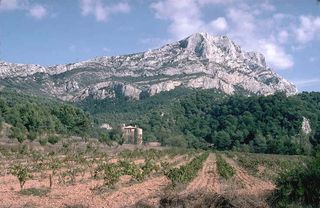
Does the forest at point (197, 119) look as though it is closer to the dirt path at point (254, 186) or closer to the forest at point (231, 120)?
the forest at point (231, 120)

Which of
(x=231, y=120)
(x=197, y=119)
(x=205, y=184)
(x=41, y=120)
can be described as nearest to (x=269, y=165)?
(x=205, y=184)

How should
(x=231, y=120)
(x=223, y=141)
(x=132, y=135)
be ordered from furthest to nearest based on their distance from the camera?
(x=231, y=120) < (x=132, y=135) < (x=223, y=141)

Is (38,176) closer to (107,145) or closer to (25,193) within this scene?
(25,193)

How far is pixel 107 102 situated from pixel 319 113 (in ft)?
323

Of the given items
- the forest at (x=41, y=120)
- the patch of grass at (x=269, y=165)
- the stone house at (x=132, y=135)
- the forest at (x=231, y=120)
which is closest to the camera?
the patch of grass at (x=269, y=165)

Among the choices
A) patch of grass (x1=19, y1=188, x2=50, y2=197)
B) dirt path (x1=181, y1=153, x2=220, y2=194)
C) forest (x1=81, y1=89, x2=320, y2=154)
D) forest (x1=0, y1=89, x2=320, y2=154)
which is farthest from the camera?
forest (x1=81, y1=89, x2=320, y2=154)

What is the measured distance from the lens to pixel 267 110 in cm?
12500

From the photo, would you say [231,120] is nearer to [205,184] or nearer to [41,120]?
[41,120]

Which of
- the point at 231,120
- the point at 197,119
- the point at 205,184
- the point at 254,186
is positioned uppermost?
the point at 197,119

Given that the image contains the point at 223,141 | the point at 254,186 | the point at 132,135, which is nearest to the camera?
the point at 254,186

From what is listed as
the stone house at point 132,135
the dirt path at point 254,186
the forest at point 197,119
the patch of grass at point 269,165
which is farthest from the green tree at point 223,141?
the dirt path at point 254,186

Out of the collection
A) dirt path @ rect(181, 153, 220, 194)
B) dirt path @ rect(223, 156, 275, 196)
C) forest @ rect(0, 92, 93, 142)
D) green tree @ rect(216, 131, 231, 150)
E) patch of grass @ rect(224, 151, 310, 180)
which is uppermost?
forest @ rect(0, 92, 93, 142)

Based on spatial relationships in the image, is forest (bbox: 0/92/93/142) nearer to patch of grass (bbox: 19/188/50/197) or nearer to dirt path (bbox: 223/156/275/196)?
dirt path (bbox: 223/156/275/196)

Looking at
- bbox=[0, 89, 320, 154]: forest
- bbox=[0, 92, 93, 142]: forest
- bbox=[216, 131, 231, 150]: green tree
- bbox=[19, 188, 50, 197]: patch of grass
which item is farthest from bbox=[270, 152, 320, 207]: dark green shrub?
bbox=[216, 131, 231, 150]: green tree
